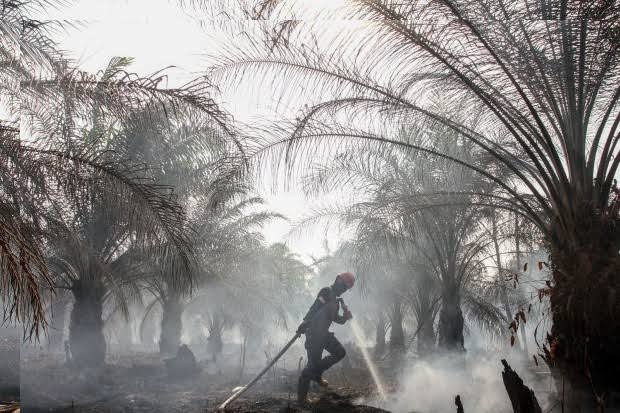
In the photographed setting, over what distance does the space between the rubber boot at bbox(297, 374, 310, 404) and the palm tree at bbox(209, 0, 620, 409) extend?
2.26 m

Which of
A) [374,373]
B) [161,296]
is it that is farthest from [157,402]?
[374,373]

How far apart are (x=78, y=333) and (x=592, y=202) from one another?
497 cm

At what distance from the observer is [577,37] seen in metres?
4.78

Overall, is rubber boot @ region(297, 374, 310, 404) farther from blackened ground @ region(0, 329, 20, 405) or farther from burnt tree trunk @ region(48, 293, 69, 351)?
blackened ground @ region(0, 329, 20, 405)

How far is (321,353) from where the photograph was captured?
5.26m

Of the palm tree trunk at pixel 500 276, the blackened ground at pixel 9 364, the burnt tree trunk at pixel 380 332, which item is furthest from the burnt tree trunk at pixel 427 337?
the blackened ground at pixel 9 364

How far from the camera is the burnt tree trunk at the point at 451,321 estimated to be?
22.6 feet

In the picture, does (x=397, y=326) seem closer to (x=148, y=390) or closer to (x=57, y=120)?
(x=148, y=390)

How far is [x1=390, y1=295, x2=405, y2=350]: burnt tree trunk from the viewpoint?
7930 mm

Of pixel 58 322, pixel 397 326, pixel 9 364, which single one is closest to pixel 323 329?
pixel 58 322

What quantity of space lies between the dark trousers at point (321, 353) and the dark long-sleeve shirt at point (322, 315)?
0.06 m

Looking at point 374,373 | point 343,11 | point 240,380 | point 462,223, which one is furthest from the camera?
point 462,223

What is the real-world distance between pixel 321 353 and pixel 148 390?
1697 mm

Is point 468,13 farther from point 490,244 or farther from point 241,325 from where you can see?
point 241,325
